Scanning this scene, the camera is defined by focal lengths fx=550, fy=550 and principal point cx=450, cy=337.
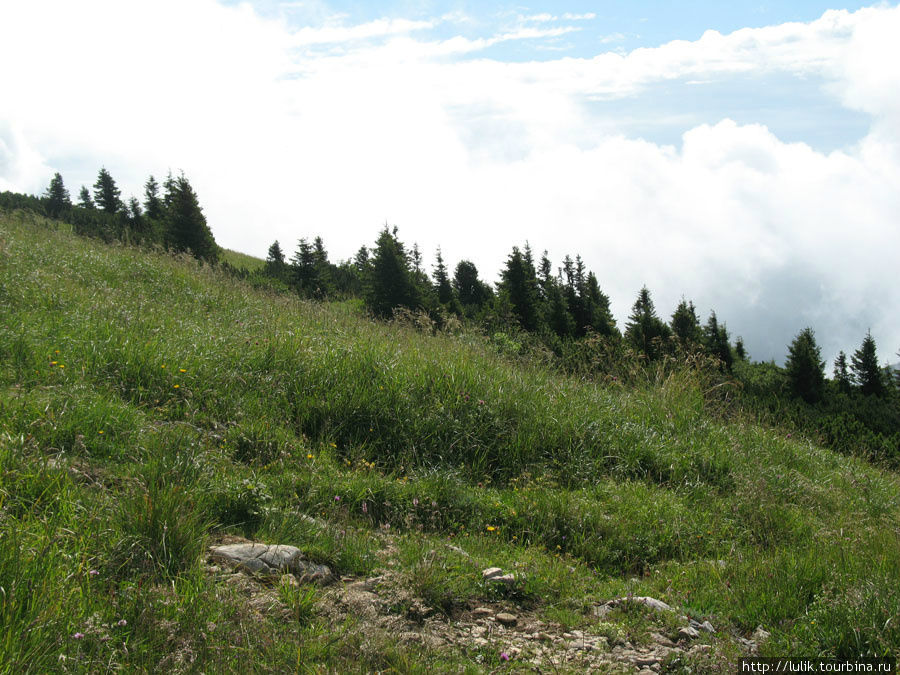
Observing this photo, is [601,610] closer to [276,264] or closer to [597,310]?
[597,310]

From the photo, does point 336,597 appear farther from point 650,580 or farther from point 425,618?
point 650,580

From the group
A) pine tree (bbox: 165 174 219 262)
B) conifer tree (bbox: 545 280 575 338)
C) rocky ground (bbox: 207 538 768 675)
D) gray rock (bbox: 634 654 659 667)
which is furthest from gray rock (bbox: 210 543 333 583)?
pine tree (bbox: 165 174 219 262)

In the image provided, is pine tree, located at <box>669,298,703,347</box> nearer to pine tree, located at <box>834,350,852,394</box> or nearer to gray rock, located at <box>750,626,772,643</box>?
pine tree, located at <box>834,350,852,394</box>

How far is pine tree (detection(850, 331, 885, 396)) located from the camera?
2480 cm

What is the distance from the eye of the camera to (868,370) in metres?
25.1

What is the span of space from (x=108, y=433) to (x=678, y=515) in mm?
4356

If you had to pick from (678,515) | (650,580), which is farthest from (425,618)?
(678,515)

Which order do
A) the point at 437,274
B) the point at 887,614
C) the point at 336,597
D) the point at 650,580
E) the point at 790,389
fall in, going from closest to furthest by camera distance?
the point at 887,614 < the point at 336,597 < the point at 650,580 < the point at 790,389 < the point at 437,274

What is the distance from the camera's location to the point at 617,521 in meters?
4.14

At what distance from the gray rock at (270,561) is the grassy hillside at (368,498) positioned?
0.12 metres

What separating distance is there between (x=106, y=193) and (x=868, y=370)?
55677 millimetres

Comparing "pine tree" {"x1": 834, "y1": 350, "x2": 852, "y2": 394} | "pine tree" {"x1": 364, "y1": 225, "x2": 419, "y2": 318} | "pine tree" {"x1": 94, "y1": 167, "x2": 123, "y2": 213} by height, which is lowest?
"pine tree" {"x1": 834, "y1": 350, "x2": 852, "y2": 394}

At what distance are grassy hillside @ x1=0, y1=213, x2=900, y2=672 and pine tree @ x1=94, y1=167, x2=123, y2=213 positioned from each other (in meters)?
48.0

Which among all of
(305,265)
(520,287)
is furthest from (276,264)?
(520,287)
